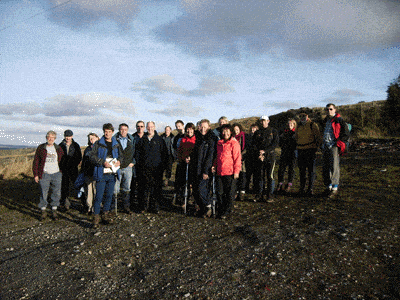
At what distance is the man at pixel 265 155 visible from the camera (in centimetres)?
762

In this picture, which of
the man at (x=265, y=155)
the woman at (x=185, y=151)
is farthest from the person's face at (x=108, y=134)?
the man at (x=265, y=155)

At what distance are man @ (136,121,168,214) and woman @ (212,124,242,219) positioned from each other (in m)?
1.69

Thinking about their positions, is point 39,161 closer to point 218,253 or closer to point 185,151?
point 185,151

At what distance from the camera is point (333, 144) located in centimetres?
744

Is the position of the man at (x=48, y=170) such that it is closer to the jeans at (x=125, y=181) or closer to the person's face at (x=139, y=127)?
the jeans at (x=125, y=181)

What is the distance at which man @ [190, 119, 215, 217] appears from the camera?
6.68 metres

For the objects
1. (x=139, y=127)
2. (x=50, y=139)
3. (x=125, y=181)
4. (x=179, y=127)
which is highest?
(x=179, y=127)

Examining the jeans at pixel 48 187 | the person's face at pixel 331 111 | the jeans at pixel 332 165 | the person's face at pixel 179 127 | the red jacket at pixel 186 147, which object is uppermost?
the person's face at pixel 331 111

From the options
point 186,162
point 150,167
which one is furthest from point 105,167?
Result: point 186,162

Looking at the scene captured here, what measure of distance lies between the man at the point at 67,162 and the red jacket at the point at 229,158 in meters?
4.50

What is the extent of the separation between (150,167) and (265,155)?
3200 mm

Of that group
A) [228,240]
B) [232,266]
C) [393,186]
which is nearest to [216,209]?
[228,240]

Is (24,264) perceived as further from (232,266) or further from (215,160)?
(215,160)

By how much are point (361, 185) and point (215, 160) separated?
548 centimetres
